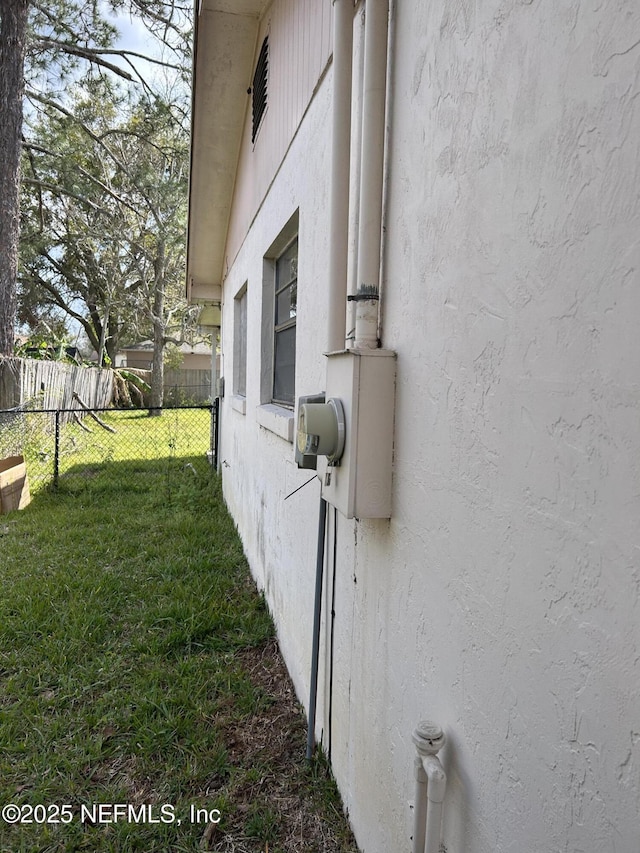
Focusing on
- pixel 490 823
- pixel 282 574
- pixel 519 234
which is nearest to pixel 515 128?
pixel 519 234

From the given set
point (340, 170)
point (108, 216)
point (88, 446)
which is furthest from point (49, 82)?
point (340, 170)

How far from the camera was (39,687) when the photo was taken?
310cm

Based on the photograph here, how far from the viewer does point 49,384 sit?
1370 cm

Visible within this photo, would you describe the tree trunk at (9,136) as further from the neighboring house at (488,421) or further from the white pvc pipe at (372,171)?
the white pvc pipe at (372,171)

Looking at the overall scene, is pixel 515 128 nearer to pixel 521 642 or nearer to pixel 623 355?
pixel 623 355

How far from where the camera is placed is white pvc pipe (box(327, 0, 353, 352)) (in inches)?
77.3

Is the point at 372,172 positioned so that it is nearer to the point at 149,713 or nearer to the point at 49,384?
the point at 149,713

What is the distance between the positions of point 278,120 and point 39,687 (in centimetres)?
385

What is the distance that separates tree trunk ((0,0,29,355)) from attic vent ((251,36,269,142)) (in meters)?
6.03

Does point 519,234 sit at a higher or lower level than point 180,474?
higher

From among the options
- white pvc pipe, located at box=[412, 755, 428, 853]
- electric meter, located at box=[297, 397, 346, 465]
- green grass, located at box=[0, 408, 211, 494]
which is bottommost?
green grass, located at box=[0, 408, 211, 494]

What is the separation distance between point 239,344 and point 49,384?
909 centimetres

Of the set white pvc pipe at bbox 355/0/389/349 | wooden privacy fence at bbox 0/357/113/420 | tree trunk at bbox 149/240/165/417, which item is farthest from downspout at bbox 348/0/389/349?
tree trunk at bbox 149/240/165/417

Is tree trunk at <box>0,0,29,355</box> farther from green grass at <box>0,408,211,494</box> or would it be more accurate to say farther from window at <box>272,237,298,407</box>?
window at <box>272,237,298,407</box>
